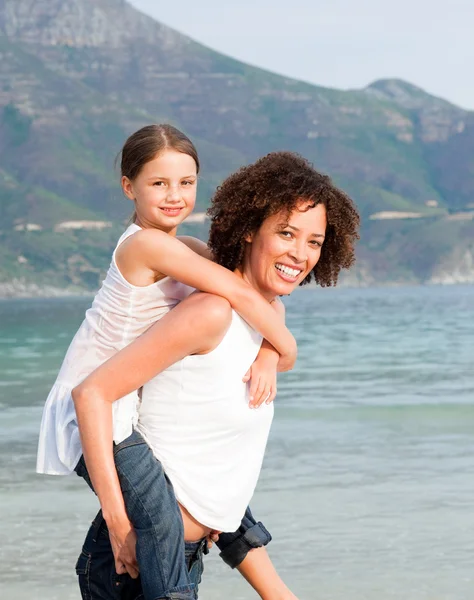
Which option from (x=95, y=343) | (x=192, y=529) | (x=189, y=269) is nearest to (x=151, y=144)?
(x=189, y=269)

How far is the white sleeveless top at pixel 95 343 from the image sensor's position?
8.64ft

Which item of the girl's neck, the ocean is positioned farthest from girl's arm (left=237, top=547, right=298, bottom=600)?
the ocean

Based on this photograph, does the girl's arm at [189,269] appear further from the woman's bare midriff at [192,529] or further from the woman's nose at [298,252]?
the woman's bare midriff at [192,529]

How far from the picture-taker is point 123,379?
249cm

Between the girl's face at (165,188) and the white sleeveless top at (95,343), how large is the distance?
304 mm

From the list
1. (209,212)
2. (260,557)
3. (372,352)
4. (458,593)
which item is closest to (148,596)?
(260,557)

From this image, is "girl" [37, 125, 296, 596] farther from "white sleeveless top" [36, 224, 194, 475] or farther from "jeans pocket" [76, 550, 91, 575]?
"jeans pocket" [76, 550, 91, 575]

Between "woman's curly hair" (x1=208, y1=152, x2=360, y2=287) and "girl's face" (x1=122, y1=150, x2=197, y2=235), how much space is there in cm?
20

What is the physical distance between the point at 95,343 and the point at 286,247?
48cm

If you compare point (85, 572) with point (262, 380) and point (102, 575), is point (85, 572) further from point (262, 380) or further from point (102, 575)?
point (262, 380)

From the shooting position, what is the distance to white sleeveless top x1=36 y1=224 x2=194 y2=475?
2.63 meters

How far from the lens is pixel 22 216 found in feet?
548

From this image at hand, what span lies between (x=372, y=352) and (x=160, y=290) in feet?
95.1

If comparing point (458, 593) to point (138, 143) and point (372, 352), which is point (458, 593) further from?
point (372, 352)
